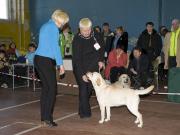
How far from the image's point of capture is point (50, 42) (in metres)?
5.58

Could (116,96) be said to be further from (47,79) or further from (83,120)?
(47,79)

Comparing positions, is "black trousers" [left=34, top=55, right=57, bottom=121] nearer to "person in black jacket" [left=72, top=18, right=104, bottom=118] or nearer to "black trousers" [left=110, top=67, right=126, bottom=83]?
"person in black jacket" [left=72, top=18, right=104, bottom=118]

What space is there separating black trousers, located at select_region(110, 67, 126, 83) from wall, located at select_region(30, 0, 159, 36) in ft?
12.8

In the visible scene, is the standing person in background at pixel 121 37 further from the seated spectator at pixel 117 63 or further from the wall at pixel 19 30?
the wall at pixel 19 30

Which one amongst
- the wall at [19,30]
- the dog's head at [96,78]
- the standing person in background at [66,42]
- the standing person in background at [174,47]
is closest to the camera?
the dog's head at [96,78]

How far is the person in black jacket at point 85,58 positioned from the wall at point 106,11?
22.4 feet

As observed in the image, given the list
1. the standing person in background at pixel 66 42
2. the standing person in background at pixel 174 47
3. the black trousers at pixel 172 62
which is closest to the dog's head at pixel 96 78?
the standing person in background at pixel 174 47

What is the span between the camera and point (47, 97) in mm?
5691

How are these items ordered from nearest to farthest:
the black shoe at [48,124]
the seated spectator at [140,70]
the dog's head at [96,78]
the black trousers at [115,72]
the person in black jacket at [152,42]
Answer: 1. the black shoe at [48,124]
2. the dog's head at [96,78]
3. the seated spectator at [140,70]
4. the black trousers at [115,72]
5. the person in black jacket at [152,42]

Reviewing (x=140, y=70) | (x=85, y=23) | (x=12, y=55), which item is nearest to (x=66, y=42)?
(x=12, y=55)

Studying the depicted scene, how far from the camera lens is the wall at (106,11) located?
13094 millimetres

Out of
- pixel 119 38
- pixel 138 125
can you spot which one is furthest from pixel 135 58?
pixel 138 125

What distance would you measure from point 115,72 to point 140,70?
0.61 metres

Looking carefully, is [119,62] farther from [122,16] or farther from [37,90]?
[122,16]
